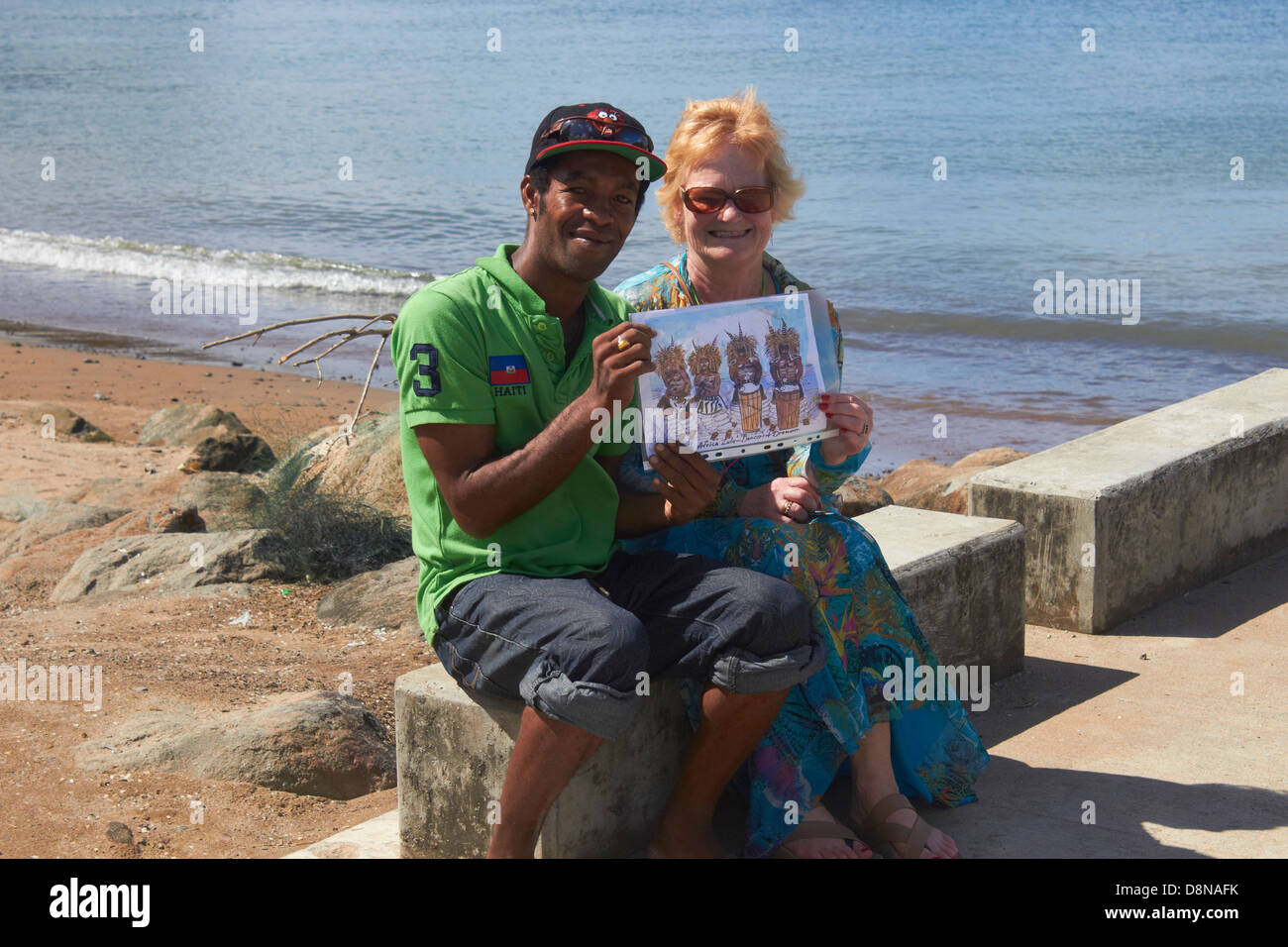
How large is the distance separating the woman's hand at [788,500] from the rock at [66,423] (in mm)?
7832

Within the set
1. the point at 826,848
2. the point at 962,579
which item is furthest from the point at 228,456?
the point at 826,848

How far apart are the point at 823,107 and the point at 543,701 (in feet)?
83.5

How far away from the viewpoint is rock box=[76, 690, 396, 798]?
407 centimetres

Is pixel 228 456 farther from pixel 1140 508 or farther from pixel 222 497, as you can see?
pixel 1140 508

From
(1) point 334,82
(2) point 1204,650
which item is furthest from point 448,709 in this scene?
(1) point 334,82

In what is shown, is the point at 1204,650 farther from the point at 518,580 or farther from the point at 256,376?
the point at 256,376

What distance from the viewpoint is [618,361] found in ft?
8.79

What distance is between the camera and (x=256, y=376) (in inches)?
478

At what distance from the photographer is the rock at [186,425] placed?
31.3 ft

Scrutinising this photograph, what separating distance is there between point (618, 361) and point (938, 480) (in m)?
5.62

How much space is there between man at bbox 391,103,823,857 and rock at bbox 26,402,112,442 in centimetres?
778

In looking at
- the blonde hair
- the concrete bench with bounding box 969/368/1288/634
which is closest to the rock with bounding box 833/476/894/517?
the concrete bench with bounding box 969/368/1288/634

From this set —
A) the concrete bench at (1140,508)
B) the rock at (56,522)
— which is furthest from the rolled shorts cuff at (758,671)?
the rock at (56,522)

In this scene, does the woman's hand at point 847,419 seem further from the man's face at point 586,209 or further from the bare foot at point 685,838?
the bare foot at point 685,838
